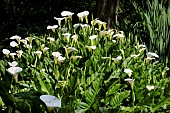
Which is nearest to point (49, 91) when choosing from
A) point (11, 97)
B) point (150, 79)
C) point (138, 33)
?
point (11, 97)

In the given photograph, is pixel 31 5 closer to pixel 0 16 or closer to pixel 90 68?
pixel 0 16

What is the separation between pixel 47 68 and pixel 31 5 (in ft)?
16.0

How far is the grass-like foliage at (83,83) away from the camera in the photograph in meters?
1.88

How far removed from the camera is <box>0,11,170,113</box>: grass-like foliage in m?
1.88

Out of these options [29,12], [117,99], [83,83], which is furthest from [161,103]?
[29,12]

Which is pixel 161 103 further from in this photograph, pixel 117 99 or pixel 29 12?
pixel 29 12

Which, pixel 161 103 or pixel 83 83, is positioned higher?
pixel 83 83

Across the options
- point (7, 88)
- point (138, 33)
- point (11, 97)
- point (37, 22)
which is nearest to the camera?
point (11, 97)

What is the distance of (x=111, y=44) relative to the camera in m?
2.84

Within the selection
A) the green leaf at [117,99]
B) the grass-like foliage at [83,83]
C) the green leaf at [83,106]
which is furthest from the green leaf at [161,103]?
the green leaf at [83,106]

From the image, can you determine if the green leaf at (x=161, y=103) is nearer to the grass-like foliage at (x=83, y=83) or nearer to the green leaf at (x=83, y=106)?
the grass-like foliage at (x=83, y=83)

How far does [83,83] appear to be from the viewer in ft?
7.04

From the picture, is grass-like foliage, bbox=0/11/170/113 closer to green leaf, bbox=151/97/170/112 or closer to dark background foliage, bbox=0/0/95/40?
green leaf, bbox=151/97/170/112

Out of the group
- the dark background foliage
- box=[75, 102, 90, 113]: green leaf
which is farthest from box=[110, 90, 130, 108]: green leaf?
the dark background foliage
